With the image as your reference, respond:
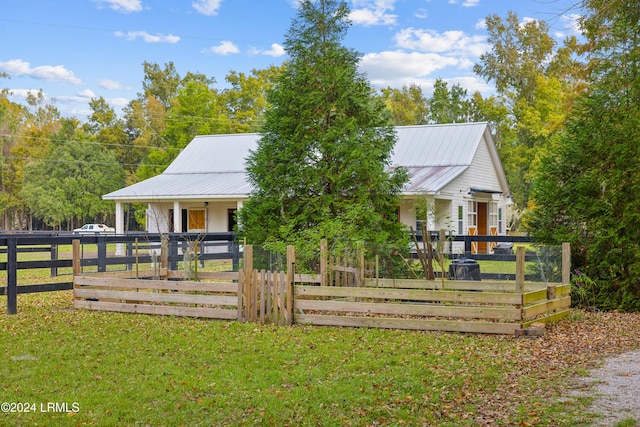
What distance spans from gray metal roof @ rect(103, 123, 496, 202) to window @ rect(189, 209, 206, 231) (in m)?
1.35

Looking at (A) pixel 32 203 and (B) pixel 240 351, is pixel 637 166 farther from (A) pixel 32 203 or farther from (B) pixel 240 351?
(A) pixel 32 203

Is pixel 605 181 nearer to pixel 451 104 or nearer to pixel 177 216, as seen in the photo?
pixel 177 216

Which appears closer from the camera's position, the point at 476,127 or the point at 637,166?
the point at 637,166

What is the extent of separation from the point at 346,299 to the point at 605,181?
5413 millimetres

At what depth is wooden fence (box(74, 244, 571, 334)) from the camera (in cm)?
1020

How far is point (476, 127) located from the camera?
3167 centimetres

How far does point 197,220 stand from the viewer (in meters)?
33.8

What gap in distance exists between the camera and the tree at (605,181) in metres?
13.0

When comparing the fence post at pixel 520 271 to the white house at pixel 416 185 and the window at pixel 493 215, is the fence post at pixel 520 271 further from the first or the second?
the window at pixel 493 215

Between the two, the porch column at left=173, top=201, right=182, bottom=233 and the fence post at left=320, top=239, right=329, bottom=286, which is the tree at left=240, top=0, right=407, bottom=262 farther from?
the porch column at left=173, top=201, right=182, bottom=233

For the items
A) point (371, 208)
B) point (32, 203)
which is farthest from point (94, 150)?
point (371, 208)

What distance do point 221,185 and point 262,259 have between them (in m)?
19.8

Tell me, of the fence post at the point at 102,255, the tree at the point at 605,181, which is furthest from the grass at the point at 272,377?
the fence post at the point at 102,255

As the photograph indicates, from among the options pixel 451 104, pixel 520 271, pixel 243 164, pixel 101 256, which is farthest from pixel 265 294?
pixel 451 104
